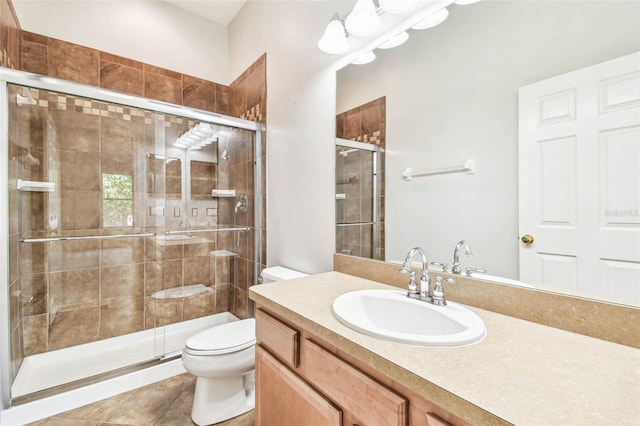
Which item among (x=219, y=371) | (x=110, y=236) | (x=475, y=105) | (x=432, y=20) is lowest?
(x=219, y=371)

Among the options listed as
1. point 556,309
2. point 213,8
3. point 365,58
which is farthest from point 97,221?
point 556,309

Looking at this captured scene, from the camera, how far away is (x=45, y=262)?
1930mm

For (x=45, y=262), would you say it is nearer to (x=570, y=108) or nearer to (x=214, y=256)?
(x=214, y=256)

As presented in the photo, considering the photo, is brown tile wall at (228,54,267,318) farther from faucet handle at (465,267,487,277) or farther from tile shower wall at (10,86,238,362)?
faucet handle at (465,267,487,277)

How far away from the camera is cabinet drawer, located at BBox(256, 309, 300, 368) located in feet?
3.02

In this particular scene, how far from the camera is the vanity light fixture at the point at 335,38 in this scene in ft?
4.50

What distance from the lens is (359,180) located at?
143 cm

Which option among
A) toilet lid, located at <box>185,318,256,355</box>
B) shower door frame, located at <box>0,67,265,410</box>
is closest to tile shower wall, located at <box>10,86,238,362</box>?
shower door frame, located at <box>0,67,265,410</box>

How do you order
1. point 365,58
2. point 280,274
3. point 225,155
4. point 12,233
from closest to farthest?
point 365,58, point 12,233, point 280,274, point 225,155

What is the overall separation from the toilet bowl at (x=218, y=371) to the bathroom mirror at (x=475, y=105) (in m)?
0.98

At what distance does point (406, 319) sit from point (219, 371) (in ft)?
3.49

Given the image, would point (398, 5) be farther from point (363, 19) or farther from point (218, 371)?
point (218, 371)

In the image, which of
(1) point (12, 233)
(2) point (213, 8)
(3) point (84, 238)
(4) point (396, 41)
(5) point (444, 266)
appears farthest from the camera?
(2) point (213, 8)

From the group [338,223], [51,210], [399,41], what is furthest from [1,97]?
[399,41]
